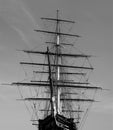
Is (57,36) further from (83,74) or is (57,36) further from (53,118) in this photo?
(53,118)

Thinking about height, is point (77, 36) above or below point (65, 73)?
above

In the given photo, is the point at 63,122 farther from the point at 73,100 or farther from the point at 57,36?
the point at 57,36

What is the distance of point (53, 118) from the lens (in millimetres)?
24594

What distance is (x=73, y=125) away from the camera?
28.0 metres

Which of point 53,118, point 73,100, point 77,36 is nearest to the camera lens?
point 53,118

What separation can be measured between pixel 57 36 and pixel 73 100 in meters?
11.8

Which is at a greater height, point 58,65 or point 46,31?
point 46,31

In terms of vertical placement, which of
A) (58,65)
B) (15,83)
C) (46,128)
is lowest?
(46,128)

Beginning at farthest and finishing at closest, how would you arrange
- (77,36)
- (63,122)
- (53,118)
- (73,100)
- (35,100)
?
1. (77,36)
2. (73,100)
3. (35,100)
4. (63,122)
5. (53,118)

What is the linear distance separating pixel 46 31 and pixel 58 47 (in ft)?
13.3

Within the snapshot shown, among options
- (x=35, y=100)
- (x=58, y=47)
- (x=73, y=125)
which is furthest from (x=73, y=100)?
(x=73, y=125)

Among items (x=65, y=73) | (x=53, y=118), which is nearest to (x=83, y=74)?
(x=65, y=73)

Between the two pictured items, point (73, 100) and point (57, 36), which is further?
point (57, 36)

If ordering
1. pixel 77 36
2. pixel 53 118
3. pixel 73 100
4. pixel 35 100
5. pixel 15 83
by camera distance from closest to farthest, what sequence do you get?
pixel 53 118 → pixel 15 83 → pixel 35 100 → pixel 73 100 → pixel 77 36
